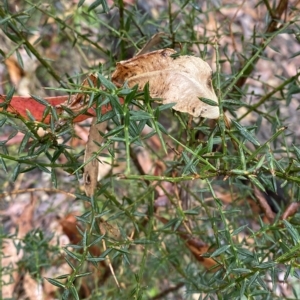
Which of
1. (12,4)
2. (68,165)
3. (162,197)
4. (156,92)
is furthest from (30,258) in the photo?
(12,4)

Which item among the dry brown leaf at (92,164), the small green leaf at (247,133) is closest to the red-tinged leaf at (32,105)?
the dry brown leaf at (92,164)

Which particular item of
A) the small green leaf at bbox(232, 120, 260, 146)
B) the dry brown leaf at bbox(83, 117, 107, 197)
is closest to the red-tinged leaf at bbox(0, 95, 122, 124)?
the dry brown leaf at bbox(83, 117, 107, 197)

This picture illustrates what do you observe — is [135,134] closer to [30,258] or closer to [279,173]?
[279,173]

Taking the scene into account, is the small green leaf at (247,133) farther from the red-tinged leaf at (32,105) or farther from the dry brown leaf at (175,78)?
the red-tinged leaf at (32,105)

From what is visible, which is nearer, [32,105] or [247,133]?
[247,133]

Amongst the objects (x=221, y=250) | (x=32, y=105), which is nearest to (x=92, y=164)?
(x=32, y=105)

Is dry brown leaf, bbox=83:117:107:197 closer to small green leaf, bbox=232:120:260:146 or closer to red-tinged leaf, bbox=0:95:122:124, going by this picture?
red-tinged leaf, bbox=0:95:122:124

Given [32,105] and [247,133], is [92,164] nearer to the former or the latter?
[32,105]

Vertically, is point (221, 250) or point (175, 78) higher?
point (175, 78)
